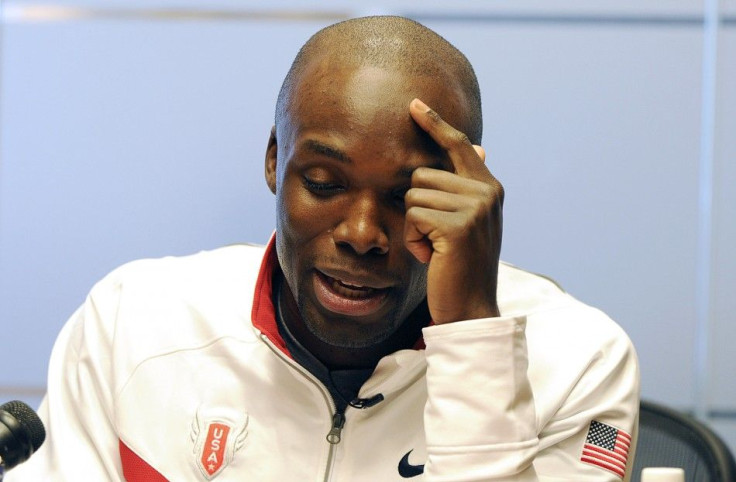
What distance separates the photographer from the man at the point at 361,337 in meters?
1.19

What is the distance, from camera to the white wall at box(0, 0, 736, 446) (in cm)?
245

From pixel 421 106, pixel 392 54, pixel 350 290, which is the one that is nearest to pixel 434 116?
pixel 421 106

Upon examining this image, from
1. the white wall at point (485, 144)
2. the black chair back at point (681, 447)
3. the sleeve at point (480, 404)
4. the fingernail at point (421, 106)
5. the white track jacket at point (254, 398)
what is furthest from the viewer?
the white wall at point (485, 144)

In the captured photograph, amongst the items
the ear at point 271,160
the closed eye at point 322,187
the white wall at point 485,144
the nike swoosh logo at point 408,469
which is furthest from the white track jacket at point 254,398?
the white wall at point 485,144

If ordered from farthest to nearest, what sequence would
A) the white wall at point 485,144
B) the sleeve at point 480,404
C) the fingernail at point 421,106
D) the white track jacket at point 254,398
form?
the white wall at point 485,144
the white track jacket at point 254,398
the fingernail at point 421,106
the sleeve at point 480,404

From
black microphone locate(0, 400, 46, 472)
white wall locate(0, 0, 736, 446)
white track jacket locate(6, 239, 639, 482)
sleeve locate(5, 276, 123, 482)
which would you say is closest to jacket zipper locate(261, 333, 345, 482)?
white track jacket locate(6, 239, 639, 482)

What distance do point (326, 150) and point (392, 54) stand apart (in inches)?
6.6

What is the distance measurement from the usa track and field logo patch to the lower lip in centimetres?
Answer: 25

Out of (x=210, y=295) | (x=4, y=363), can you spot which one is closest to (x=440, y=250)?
(x=210, y=295)

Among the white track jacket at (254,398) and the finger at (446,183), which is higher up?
the finger at (446,183)

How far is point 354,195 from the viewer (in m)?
1.25

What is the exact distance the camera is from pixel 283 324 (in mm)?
1476

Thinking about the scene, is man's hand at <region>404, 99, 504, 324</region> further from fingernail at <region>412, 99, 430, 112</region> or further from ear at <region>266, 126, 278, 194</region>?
ear at <region>266, 126, 278, 194</region>

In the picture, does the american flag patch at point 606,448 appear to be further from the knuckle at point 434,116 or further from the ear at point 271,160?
the ear at point 271,160
